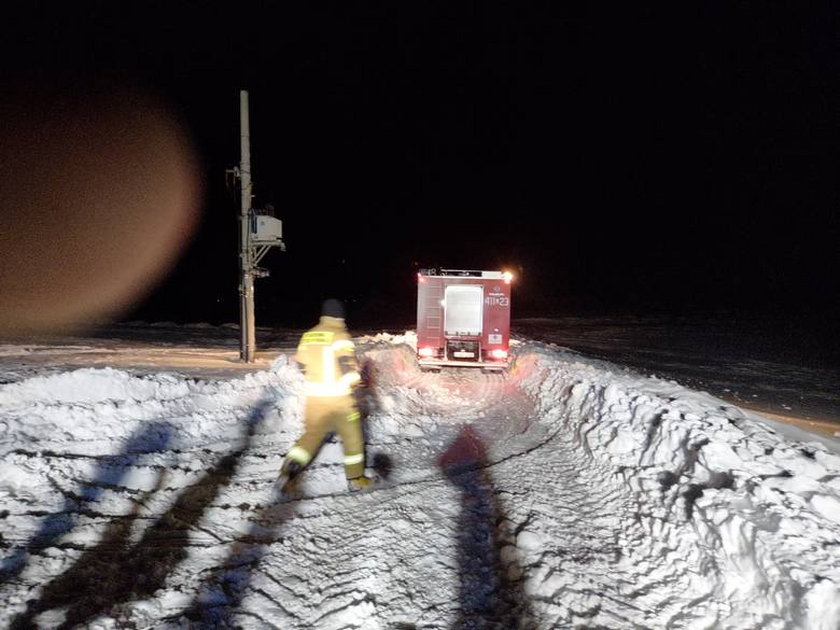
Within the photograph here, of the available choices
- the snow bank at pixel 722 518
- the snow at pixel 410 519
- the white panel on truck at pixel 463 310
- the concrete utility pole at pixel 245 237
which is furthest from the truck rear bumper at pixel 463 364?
the snow bank at pixel 722 518

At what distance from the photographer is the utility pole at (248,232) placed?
12.2m

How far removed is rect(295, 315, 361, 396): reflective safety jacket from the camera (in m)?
5.79

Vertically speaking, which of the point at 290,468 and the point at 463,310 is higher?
the point at 463,310

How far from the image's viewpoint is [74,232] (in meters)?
54.3

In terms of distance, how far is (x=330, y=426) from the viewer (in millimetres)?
5895

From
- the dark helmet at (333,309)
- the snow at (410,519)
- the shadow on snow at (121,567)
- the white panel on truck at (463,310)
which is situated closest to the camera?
the shadow on snow at (121,567)

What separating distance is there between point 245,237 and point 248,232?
137 millimetres

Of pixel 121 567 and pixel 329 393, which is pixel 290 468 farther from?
pixel 121 567

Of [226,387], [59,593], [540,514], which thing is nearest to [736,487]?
[540,514]

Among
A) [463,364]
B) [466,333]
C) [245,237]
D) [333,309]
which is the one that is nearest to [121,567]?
[333,309]

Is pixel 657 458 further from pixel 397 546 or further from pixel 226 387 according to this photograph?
pixel 226 387

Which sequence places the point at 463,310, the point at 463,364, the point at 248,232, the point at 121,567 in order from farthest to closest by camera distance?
the point at 463,310 → the point at 463,364 → the point at 248,232 → the point at 121,567

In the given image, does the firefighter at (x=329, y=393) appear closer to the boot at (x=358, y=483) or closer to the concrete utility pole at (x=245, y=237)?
the boot at (x=358, y=483)

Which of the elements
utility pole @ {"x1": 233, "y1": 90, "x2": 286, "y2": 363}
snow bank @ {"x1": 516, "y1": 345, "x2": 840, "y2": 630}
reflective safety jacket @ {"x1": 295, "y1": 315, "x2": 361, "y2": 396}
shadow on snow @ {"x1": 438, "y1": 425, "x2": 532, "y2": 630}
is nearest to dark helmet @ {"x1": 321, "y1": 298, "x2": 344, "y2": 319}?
reflective safety jacket @ {"x1": 295, "y1": 315, "x2": 361, "y2": 396}
